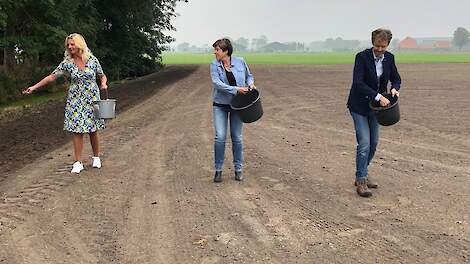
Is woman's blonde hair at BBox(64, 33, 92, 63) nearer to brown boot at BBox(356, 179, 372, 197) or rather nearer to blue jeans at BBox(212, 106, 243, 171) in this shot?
blue jeans at BBox(212, 106, 243, 171)

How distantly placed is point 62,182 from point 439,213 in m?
4.68

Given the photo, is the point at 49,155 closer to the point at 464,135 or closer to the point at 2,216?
the point at 2,216

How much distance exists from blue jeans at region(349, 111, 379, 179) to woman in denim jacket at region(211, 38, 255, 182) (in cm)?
139

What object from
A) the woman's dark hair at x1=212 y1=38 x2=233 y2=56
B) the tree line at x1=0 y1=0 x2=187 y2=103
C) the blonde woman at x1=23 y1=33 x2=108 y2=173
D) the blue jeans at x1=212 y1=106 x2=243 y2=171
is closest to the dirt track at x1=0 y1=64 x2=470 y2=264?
the blue jeans at x1=212 y1=106 x2=243 y2=171

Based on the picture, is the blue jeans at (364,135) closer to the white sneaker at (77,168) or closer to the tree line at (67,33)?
the white sneaker at (77,168)

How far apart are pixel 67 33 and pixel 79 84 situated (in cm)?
1183

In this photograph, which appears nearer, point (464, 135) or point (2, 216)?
point (2, 216)

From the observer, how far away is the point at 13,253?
14.5 ft

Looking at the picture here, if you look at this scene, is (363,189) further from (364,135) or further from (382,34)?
(382,34)

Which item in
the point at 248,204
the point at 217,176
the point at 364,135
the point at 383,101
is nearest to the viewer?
the point at 383,101

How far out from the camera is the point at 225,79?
6359 millimetres

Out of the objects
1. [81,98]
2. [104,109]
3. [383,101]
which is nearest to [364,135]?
[383,101]

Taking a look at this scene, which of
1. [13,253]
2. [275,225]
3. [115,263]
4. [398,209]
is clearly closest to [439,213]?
[398,209]

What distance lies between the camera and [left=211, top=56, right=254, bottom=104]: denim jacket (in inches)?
245
